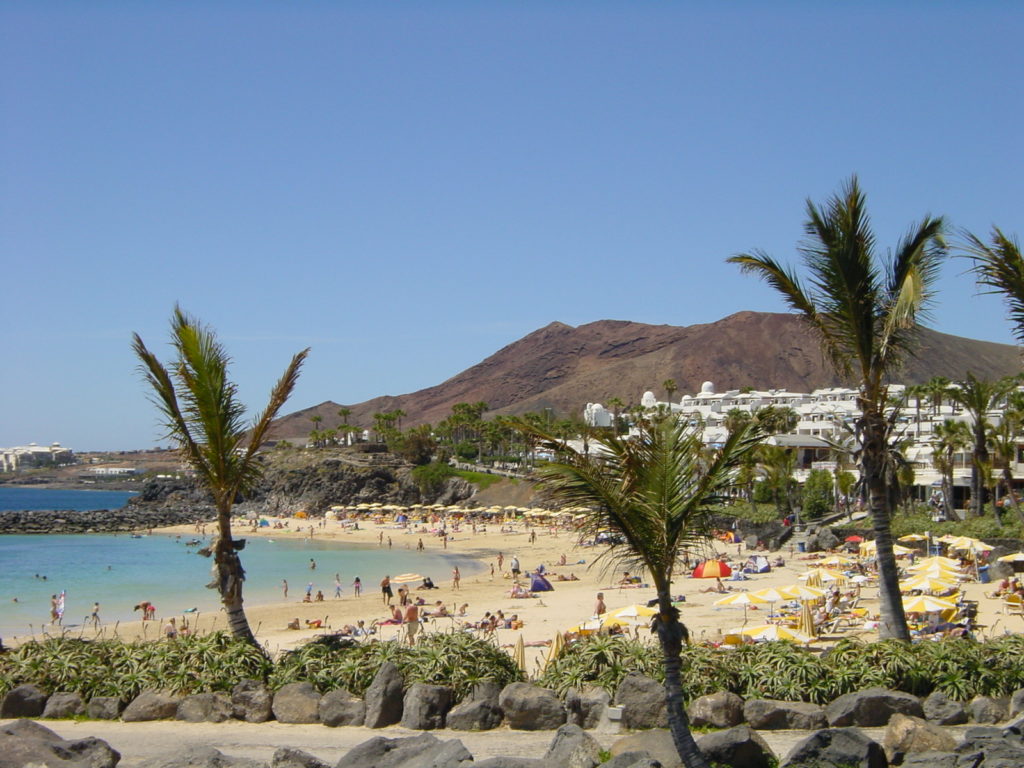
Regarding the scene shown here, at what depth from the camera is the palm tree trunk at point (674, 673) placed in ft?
23.2

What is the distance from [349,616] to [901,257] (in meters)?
22.2

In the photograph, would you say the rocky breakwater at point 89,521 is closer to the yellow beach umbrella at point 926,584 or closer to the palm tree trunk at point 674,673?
the yellow beach umbrella at point 926,584

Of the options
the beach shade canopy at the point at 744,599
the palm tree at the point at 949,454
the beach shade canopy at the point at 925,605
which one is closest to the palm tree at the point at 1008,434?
the palm tree at the point at 949,454

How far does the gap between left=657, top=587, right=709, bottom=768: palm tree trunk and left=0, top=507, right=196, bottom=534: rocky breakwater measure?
76773 millimetres

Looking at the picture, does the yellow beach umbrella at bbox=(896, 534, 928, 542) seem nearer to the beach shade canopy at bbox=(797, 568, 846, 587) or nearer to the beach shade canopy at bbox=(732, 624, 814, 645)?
the beach shade canopy at bbox=(797, 568, 846, 587)

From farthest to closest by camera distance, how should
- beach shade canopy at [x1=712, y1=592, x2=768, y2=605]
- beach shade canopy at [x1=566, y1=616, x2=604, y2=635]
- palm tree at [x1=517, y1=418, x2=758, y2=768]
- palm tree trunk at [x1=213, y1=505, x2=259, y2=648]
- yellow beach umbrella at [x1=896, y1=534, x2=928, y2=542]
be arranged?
1. yellow beach umbrella at [x1=896, y1=534, x2=928, y2=542]
2. beach shade canopy at [x1=712, y1=592, x2=768, y2=605]
3. beach shade canopy at [x1=566, y1=616, x2=604, y2=635]
4. palm tree trunk at [x1=213, y1=505, x2=259, y2=648]
5. palm tree at [x1=517, y1=418, x2=758, y2=768]

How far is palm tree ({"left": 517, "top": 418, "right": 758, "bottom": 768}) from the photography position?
7.09 meters

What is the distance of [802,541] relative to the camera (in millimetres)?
40750

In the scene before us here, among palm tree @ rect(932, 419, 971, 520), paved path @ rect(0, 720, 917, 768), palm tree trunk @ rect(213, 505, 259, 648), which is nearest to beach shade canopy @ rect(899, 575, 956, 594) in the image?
paved path @ rect(0, 720, 917, 768)

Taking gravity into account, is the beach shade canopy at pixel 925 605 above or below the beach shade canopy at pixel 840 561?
above

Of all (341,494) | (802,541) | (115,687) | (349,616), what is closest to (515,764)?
(115,687)

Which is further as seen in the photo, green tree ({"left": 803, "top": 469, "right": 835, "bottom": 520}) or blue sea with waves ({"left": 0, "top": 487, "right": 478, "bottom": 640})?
green tree ({"left": 803, "top": 469, "right": 835, "bottom": 520})

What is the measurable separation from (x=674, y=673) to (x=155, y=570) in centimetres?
4340

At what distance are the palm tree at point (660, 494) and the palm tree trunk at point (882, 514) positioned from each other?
4.17 meters
